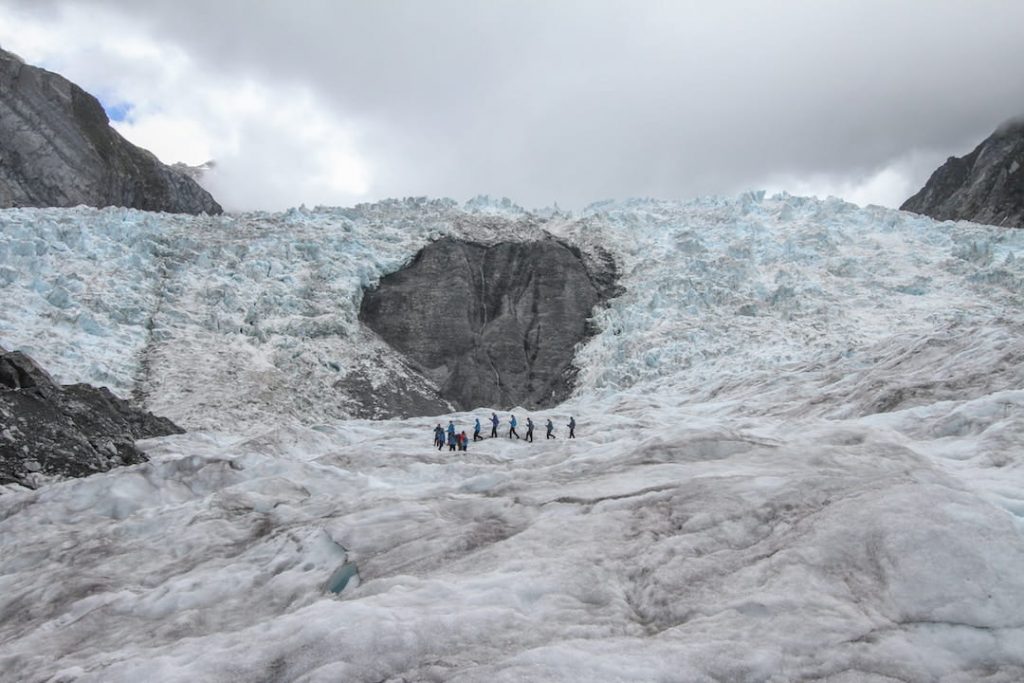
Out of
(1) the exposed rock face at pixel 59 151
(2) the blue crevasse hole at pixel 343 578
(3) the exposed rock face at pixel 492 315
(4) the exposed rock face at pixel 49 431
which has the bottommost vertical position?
(2) the blue crevasse hole at pixel 343 578

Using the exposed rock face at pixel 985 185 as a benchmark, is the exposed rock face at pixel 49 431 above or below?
below

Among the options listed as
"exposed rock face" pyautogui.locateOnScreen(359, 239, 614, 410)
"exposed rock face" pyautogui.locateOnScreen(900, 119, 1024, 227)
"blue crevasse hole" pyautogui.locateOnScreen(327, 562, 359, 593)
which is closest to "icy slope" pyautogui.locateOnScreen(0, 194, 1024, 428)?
"exposed rock face" pyautogui.locateOnScreen(359, 239, 614, 410)

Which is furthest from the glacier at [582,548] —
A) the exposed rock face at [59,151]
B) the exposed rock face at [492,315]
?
the exposed rock face at [59,151]

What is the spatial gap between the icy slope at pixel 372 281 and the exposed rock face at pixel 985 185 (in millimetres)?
26087

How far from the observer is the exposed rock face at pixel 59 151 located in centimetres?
5738

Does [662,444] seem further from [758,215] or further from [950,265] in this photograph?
[758,215]

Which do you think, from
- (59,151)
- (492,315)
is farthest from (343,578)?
(59,151)

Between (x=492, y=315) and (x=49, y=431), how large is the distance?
32.2m

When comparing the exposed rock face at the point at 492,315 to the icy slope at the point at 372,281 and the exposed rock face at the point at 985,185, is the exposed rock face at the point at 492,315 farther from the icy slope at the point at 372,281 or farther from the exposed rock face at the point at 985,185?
the exposed rock face at the point at 985,185

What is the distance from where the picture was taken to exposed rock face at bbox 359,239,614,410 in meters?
41.8

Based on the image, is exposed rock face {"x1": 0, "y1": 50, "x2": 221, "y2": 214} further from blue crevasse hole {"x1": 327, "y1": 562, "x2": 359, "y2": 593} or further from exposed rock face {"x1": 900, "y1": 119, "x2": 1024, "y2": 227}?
exposed rock face {"x1": 900, "y1": 119, "x2": 1024, "y2": 227}

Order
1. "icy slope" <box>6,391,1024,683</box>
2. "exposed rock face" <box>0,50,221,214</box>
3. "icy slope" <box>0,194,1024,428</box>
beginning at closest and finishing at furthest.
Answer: "icy slope" <box>6,391,1024,683</box>
"icy slope" <box>0,194,1024,428</box>
"exposed rock face" <box>0,50,221,214</box>

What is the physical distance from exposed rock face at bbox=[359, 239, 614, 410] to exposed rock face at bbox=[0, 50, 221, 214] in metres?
31.7

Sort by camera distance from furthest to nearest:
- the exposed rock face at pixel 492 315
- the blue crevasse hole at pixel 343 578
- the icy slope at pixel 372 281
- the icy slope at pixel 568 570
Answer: the exposed rock face at pixel 492 315, the icy slope at pixel 372 281, the blue crevasse hole at pixel 343 578, the icy slope at pixel 568 570
